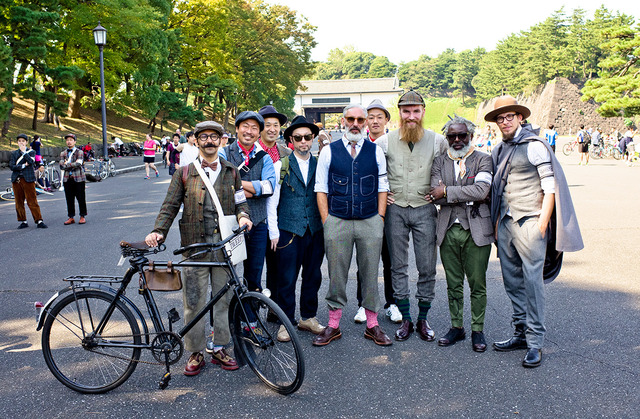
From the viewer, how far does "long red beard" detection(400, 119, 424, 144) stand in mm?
4305

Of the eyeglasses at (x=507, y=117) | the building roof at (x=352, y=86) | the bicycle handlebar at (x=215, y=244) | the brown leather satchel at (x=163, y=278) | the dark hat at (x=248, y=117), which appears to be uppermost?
the building roof at (x=352, y=86)

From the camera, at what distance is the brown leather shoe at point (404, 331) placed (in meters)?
4.32

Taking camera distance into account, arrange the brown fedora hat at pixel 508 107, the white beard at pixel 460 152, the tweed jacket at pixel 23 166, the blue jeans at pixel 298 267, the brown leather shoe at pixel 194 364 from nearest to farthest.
Result: 1. the brown leather shoe at pixel 194 364
2. the brown fedora hat at pixel 508 107
3. the white beard at pixel 460 152
4. the blue jeans at pixel 298 267
5. the tweed jacket at pixel 23 166

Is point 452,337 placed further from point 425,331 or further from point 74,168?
point 74,168

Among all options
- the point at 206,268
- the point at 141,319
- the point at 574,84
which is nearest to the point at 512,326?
the point at 206,268

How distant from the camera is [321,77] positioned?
5610 inches

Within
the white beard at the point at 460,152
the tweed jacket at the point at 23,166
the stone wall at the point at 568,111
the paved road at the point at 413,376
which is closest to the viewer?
the paved road at the point at 413,376

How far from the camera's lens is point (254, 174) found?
4.21 metres

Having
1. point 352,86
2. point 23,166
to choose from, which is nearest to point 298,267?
point 23,166

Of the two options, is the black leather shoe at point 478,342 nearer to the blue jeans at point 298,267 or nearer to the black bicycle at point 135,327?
the blue jeans at point 298,267

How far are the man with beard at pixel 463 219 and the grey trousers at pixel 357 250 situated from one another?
55cm

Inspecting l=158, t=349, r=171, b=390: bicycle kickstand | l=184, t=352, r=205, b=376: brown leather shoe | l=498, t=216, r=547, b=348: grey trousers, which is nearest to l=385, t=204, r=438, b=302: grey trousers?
l=498, t=216, r=547, b=348: grey trousers

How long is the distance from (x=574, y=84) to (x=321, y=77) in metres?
90.8

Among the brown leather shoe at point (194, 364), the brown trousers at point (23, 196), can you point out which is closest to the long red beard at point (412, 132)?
the brown leather shoe at point (194, 364)
